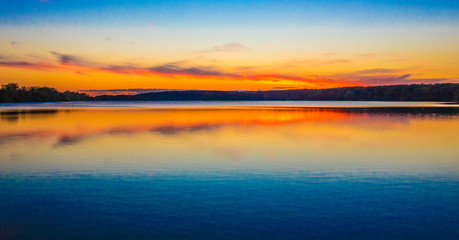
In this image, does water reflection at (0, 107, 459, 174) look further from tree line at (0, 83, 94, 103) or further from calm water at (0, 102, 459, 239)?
tree line at (0, 83, 94, 103)

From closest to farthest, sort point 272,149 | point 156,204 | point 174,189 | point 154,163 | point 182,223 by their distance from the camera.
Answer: point 182,223
point 156,204
point 174,189
point 154,163
point 272,149

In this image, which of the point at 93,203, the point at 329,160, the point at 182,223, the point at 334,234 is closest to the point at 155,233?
the point at 182,223

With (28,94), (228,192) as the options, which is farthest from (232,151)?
(28,94)

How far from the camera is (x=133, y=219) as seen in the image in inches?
355

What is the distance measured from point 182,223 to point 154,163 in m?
7.70

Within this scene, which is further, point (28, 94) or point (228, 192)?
point (28, 94)

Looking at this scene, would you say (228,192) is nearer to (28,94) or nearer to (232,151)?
(232,151)

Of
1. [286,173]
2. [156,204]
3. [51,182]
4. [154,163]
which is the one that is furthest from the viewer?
[154,163]

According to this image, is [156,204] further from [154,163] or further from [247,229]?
[154,163]

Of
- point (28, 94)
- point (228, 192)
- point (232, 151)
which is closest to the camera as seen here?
point (228, 192)

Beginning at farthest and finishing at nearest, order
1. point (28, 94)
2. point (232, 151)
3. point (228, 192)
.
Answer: point (28, 94) → point (232, 151) → point (228, 192)

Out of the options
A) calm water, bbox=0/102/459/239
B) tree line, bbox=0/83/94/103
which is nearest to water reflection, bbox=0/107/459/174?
calm water, bbox=0/102/459/239

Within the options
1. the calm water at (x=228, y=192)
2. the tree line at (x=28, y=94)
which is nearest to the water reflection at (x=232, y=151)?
the calm water at (x=228, y=192)

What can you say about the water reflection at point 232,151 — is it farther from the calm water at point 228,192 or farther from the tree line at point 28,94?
the tree line at point 28,94
